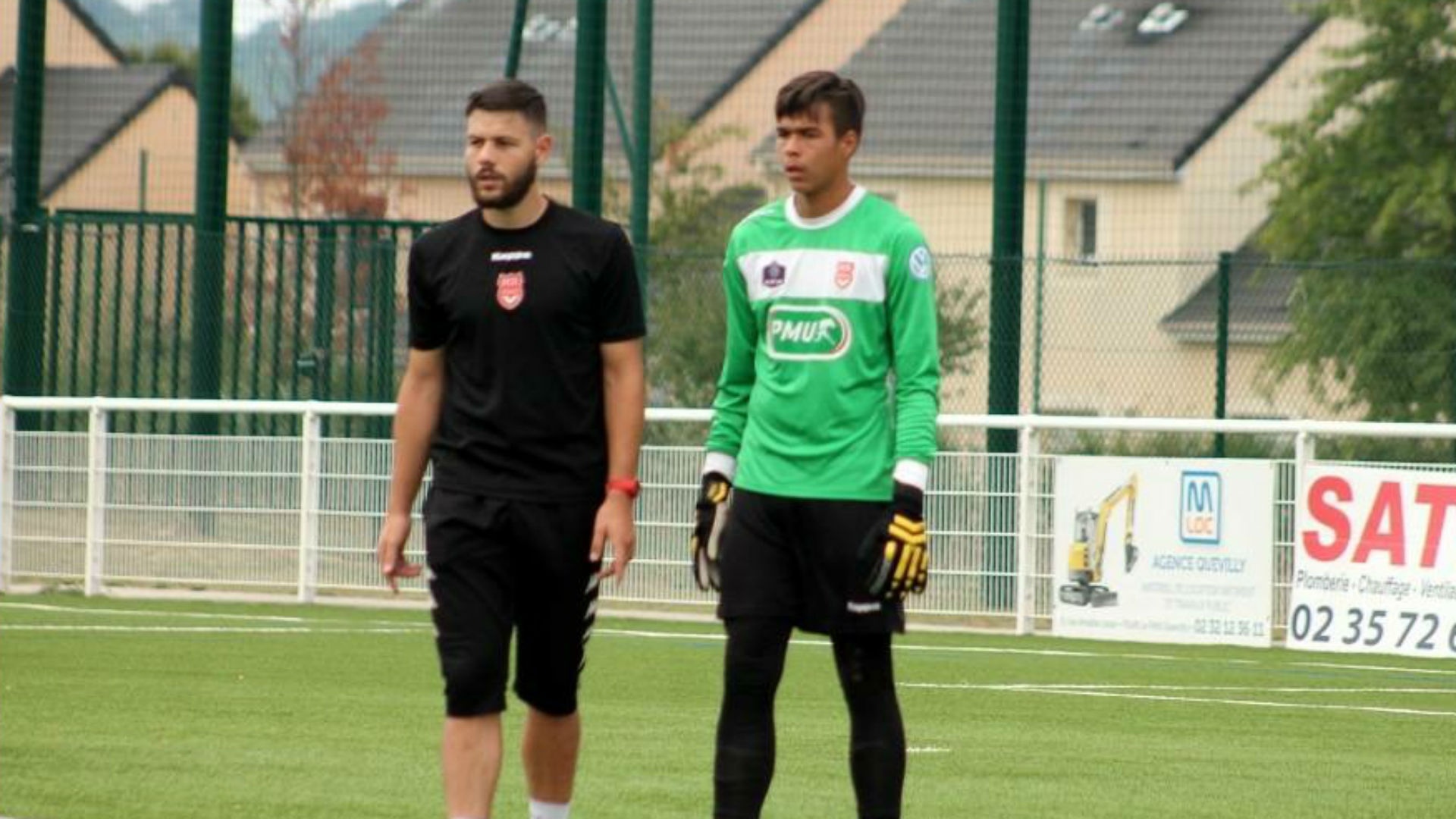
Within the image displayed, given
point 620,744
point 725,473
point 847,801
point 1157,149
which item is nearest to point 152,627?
point 620,744

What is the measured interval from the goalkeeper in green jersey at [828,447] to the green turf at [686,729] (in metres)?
1.41

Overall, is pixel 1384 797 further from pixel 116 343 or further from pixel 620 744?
pixel 116 343

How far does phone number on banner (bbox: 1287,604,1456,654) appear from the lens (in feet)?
48.2

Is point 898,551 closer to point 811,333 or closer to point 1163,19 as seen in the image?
point 811,333

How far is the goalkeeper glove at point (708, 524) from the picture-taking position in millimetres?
7035

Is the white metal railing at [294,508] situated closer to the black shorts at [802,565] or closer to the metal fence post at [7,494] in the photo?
the metal fence post at [7,494]

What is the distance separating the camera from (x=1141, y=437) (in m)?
17.7

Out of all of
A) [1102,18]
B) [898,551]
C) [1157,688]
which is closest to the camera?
[898,551]

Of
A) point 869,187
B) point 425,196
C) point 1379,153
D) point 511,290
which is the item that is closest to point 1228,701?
point 511,290

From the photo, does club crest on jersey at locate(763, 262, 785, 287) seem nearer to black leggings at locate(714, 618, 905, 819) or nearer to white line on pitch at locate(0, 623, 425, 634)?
black leggings at locate(714, 618, 905, 819)

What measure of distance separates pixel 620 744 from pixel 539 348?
3.33 meters

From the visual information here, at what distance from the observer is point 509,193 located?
6.80 m

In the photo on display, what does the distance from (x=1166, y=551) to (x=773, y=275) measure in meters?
9.06

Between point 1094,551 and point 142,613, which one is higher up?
point 1094,551
